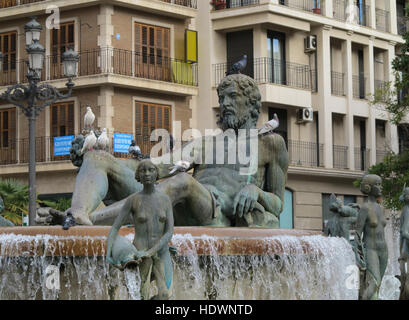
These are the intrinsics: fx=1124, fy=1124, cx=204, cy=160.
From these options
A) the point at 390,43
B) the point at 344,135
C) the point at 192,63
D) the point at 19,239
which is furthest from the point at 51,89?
the point at 390,43

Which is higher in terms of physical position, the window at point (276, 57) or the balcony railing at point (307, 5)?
the balcony railing at point (307, 5)

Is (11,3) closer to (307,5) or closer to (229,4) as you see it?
(229,4)

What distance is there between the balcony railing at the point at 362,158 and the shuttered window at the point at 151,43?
27.9 ft

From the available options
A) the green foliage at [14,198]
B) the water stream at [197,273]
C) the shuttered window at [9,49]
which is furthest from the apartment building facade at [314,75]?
the water stream at [197,273]

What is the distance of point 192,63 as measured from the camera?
39500 millimetres

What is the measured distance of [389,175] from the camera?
33.1 metres

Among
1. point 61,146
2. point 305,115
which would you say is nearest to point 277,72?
point 305,115

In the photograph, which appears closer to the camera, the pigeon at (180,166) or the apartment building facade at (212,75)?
the pigeon at (180,166)

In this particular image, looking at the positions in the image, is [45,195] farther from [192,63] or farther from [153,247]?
[153,247]

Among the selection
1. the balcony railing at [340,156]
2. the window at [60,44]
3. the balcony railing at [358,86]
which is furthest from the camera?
the balcony railing at [358,86]

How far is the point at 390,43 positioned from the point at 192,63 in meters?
9.44

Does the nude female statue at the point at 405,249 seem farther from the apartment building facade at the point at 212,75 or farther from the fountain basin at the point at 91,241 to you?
the apartment building facade at the point at 212,75

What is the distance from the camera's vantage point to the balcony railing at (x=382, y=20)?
44.1m

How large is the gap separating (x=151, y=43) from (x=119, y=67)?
7.21 feet
